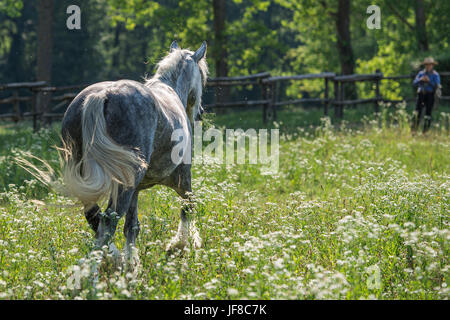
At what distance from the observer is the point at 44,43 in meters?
18.8

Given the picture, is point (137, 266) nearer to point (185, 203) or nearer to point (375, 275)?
point (185, 203)

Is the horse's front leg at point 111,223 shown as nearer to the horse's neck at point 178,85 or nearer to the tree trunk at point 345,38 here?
the horse's neck at point 178,85

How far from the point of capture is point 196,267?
14.0ft

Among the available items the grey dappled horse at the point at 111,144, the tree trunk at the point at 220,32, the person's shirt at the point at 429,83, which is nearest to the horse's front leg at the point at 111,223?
the grey dappled horse at the point at 111,144

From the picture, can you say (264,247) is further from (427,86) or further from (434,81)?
(434,81)

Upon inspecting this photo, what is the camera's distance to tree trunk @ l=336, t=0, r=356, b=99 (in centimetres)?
2225

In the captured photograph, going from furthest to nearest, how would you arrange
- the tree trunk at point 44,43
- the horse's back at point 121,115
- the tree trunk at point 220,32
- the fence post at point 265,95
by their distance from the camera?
the tree trunk at point 220,32
the tree trunk at point 44,43
the fence post at point 265,95
the horse's back at point 121,115

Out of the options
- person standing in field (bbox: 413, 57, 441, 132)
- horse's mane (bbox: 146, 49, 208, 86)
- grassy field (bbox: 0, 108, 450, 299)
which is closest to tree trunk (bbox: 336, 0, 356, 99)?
person standing in field (bbox: 413, 57, 441, 132)

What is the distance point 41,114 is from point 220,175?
32.5 feet

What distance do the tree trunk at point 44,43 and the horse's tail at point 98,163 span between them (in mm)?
15313

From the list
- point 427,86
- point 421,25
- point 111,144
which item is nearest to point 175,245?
point 111,144

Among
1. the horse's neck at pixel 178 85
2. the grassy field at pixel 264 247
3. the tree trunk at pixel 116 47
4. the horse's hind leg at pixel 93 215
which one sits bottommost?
the grassy field at pixel 264 247

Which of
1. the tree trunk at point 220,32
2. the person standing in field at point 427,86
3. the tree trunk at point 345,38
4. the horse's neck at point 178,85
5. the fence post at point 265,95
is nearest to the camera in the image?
the horse's neck at point 178,85

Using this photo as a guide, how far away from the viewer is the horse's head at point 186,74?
541cm
